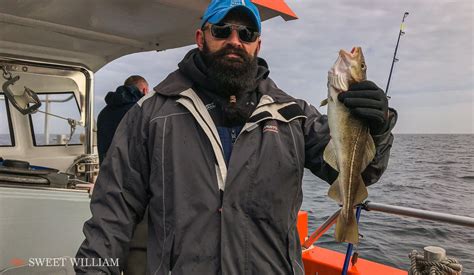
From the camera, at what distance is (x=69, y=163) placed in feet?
17.6

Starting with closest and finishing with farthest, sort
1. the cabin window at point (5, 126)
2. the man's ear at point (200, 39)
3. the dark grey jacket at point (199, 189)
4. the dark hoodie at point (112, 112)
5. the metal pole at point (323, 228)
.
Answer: the dark grey jacket at point (199, 189) → the man's ear at point (200, 39) → the metal pole at point (323, 228) → the dark hoodie at point (112, 112) → the cabin window at point (5, 126)

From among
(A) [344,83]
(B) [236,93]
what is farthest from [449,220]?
(B) [236,93]

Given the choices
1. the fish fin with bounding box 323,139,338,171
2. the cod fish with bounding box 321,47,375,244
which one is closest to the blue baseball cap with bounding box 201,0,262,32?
the cod fish with bounding box 321,47,375,244

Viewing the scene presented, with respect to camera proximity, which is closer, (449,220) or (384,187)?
(449,220)

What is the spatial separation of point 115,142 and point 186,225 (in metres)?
0.58

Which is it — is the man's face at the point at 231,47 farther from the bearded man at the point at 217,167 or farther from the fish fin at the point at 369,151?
the fish fin at the point at 369,151

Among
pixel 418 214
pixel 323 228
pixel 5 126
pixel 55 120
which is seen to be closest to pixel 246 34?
pixel 418 214

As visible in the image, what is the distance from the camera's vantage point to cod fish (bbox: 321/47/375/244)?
2113 mm

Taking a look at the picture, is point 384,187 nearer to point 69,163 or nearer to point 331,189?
point 69,163

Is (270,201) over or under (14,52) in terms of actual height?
under

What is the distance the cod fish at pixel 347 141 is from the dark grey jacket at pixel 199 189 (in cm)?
9

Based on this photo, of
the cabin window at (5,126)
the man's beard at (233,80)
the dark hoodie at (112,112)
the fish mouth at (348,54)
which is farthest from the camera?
the cabin window at (5,126)

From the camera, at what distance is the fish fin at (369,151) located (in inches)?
84.5

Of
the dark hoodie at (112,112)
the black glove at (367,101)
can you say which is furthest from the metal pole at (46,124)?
the black glove at (367,101)
